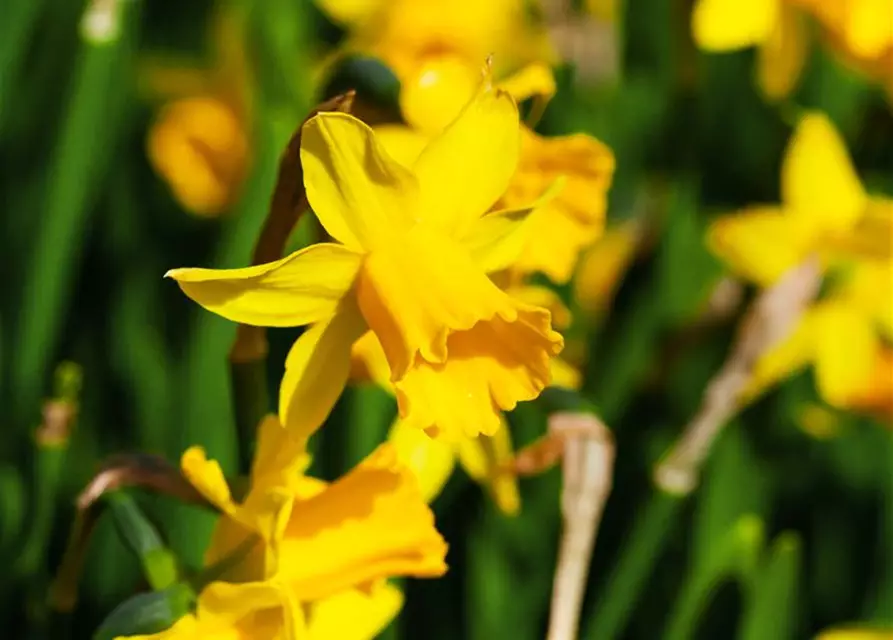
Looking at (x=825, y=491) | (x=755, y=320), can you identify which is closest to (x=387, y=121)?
(x=755, y=320)

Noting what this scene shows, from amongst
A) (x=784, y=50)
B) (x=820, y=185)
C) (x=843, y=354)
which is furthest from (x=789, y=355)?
(x=784, y=50)

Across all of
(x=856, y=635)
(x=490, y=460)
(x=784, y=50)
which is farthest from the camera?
(x=784, y=50)

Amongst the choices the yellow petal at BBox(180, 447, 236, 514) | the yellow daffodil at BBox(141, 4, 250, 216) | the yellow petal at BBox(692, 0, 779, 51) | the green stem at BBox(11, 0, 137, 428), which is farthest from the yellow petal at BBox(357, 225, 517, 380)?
the yellow daffodil at BBox(141, 4, 250, 216)

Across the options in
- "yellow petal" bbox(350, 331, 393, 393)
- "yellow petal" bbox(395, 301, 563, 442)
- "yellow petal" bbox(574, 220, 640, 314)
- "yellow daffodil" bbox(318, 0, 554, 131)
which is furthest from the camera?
"yellow petal" bbox(574, 220, 640, 314)

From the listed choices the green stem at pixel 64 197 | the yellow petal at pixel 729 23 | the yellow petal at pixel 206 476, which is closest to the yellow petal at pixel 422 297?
the yellow petal at pixel 206 476

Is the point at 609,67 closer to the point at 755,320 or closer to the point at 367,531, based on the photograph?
the point at 755,320

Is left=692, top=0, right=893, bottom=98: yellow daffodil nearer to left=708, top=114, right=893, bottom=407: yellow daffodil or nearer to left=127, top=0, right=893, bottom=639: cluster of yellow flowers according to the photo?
left=708, top=114, right=893, bottom=407: yellow daffodil

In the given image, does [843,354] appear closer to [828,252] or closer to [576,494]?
[828,252]

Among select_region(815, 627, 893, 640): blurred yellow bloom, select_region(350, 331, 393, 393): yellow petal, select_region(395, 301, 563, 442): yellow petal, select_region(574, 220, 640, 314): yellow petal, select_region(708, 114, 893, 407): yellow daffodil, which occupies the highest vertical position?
select_region(395, 301, 563, 442): yellow petal
